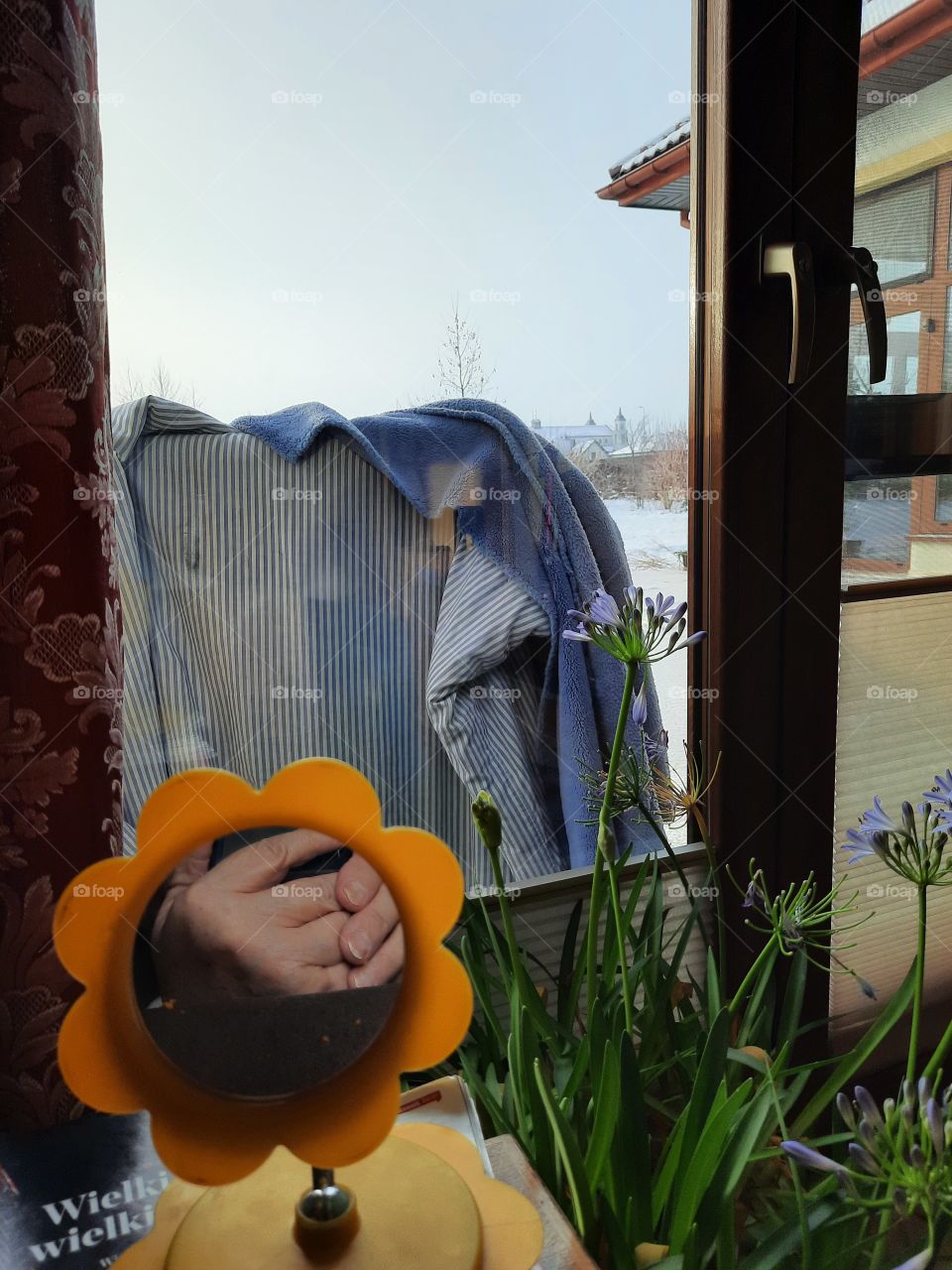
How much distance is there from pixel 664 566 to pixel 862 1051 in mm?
642

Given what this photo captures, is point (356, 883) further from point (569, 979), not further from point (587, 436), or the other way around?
point (587, 436)

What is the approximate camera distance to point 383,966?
55 cm

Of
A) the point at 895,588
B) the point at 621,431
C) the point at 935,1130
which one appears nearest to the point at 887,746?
the point at 895,588

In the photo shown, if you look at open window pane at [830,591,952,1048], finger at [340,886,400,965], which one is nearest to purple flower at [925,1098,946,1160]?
finger at [340,886,400,965]

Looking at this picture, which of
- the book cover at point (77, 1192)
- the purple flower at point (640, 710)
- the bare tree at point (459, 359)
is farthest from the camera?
the bare tree at point (459, 359)

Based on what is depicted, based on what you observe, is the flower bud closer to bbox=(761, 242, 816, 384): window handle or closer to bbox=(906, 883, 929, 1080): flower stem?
bbox=(906, 883, 929, 1080): flower stem

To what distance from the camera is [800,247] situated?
1.17m

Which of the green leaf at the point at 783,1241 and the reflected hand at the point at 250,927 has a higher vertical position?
the reflected hand at the point at 250,927

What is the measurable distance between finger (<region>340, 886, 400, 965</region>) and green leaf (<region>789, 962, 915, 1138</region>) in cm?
52

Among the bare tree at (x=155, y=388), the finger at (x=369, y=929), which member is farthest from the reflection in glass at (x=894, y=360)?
the finger at (x=369, y=929)

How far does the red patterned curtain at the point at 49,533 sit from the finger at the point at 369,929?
377mm

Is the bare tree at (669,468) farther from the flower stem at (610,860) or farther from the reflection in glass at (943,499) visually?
the flower stem at (610,860)

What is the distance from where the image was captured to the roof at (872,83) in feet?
3.93

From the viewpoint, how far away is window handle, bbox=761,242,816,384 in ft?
3.82
